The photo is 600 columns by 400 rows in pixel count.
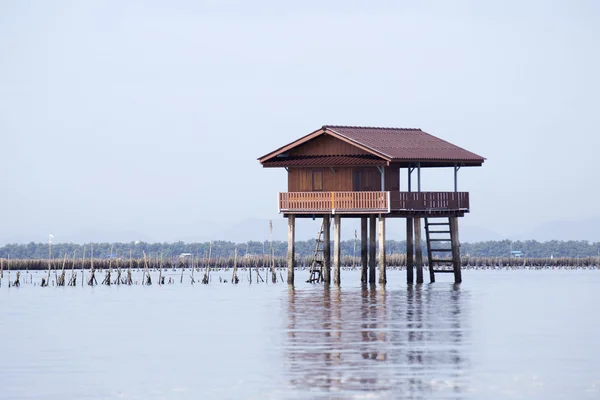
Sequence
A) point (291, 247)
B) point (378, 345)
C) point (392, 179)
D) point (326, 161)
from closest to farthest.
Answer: point (378, 345)
point (326, 161)
point (392, 179)
point (291, 247)

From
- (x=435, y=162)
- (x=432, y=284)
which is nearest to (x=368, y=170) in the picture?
(x=435, y=162)

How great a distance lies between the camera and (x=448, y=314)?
4866 centimetres

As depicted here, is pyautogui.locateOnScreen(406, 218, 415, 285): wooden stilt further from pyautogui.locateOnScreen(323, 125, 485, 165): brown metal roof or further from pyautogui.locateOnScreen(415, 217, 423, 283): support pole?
pyautogui.locateOnScreen(323, 125, 485, 165): brown metal roof

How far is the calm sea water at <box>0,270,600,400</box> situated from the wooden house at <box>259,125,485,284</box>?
19.2 ft

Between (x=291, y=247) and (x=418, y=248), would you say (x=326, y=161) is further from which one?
(x=418, y=248)

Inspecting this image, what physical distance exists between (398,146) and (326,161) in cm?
451

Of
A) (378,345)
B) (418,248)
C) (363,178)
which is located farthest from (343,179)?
(378,345)

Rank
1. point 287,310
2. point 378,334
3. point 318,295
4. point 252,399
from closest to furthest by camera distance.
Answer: point 252,399
point 378,334
point 287,310
point 318,295

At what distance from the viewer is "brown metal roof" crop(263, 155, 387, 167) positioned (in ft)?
223

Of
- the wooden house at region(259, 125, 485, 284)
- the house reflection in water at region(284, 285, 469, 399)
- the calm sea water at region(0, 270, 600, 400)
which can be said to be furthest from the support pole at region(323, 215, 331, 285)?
the house reflection in water at region(284, 285, 469, 399)

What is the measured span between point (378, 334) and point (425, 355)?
20.5ft

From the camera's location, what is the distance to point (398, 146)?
70750 mm

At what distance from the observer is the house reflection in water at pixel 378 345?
28328 mm

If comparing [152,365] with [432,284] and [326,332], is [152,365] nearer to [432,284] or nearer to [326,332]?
[326,332]
